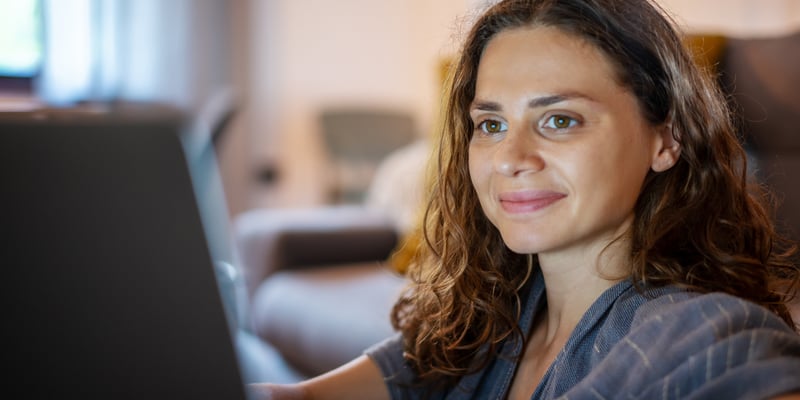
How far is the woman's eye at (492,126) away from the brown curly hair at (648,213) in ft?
0.32

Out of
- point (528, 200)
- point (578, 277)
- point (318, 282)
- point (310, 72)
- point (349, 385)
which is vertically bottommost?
point (318, 282)

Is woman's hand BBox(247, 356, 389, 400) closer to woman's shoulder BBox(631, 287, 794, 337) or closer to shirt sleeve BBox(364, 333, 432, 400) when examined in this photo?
shirt sleeve BBox(364, 333, 432, 400)

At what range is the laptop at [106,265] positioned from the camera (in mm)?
431

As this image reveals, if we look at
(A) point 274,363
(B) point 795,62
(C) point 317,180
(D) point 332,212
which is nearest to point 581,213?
(B) point 795,62

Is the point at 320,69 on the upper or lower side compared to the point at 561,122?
lower

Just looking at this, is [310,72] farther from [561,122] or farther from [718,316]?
[718,316]

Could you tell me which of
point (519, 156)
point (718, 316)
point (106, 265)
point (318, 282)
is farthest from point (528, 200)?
point (318, 282)

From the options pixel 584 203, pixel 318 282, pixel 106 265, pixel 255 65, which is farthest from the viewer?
pixel 255 65

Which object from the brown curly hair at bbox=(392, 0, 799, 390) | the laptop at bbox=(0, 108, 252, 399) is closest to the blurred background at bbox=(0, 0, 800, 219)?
the brown curly hair at bbox=(392, 0, 799, 390)

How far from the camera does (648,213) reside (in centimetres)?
93

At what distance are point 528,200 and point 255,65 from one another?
10.4ft

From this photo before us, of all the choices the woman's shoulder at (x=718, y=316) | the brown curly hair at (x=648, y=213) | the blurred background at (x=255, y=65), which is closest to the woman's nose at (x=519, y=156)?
the brown curly hair at (x=648, y=213)

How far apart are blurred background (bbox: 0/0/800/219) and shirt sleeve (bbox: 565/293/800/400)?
2609 mm

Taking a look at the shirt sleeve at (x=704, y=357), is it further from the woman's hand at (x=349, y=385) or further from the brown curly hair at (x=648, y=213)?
the woman's hand at (x=349, y=385)
